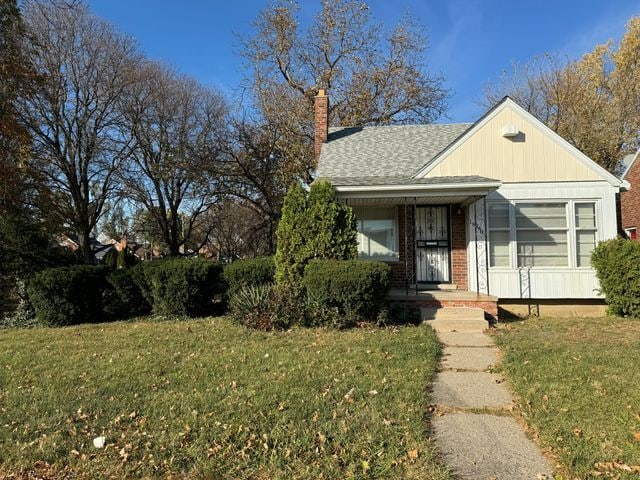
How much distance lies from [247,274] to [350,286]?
315cm

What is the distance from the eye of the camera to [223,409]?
4203 mm

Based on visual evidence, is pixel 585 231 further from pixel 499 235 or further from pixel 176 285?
pixel 176 285

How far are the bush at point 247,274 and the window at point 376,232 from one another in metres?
2.53

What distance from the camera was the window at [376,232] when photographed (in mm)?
11148

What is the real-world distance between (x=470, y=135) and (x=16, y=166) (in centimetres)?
1428

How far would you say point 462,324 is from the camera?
8336 millimetres

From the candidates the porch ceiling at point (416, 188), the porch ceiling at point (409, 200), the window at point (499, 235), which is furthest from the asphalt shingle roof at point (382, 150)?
the window at point (499, 235)

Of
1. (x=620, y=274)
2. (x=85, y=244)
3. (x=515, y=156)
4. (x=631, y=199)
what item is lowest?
(x=620, y=274)

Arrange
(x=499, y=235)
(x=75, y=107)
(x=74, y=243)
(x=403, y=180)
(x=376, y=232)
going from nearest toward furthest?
1. (x=403, y=180)
2. (x=499, y=235)
3. (x=376, y=232)
4. (x=75, y=107)
5. (x=74, y=243)

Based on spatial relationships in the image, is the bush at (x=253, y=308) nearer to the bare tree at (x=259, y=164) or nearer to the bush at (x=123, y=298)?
the bush at (x=123, y=298)

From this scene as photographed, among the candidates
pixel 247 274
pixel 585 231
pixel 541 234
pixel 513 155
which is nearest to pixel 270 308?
pixel 247 274

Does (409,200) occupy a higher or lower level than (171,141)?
lower

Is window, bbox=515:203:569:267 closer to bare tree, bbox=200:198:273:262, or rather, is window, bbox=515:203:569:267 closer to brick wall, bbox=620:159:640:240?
brick wall, bbox=620:159:640:240

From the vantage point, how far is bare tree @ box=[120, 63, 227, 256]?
20.8m
